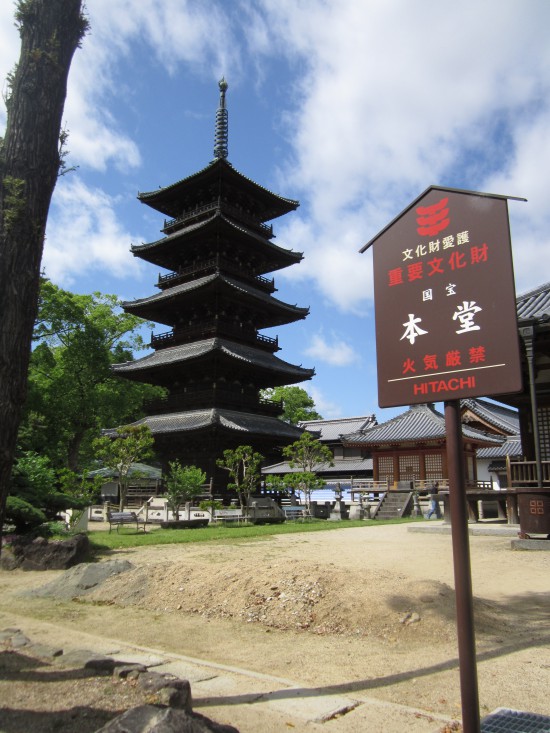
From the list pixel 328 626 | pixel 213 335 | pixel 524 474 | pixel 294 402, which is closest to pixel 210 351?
pixel 213 335

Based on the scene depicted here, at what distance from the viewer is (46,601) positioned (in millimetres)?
8180

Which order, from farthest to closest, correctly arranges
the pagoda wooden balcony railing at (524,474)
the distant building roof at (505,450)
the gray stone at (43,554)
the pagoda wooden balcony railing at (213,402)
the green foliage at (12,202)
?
the distant building roof at (505,450), the pagoda wooden balcony railing at (213,402), the pagoda wooden balcony railing at (524,474), the gray stone at (43,554), the green foliage at (12,202)

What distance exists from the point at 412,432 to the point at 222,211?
16.4 m

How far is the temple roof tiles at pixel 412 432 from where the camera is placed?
100 feet

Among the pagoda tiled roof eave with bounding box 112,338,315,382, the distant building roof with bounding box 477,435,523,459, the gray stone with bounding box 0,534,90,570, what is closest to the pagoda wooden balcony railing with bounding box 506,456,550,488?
the gray stone with bounding box 0,534,90,570

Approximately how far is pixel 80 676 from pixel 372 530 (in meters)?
15.5

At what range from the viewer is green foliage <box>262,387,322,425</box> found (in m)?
57.3

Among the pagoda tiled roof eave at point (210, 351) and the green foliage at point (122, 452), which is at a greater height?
the pagoda tiled roof eave at point (210, 351)

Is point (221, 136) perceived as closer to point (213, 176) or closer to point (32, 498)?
point (213, 176)

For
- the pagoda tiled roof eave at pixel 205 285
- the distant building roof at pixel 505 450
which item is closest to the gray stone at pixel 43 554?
the pagoda tiled roof eave at pixel 205 285

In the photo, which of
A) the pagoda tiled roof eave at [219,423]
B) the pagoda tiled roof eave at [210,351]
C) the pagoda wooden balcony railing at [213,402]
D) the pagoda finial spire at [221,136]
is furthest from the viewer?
the pagoda finial spire at [221,136]

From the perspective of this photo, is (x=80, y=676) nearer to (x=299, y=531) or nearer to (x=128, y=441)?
(x=299, y=531)

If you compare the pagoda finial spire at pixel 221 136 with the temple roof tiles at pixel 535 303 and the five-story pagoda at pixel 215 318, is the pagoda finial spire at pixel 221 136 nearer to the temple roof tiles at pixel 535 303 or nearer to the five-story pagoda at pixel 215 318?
the five-story pagoda at pixel 215 318

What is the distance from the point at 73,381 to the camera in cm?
3403
